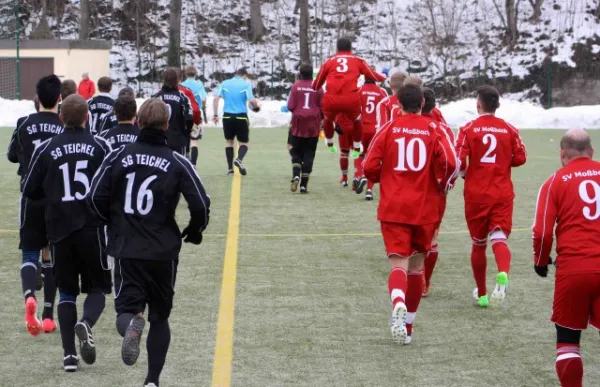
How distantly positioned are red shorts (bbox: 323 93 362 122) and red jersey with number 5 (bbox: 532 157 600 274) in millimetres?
9740

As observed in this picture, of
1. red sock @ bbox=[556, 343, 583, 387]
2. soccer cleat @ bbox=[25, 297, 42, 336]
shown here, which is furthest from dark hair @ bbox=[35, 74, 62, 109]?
red sock @ bbox=[556, 343, 583, 387]

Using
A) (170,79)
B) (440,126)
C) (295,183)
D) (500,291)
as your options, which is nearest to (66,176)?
(440,126)

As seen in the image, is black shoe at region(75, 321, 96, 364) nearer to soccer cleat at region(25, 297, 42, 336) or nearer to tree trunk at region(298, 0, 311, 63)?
soccer cleat at region(25, 297, 42, 336)

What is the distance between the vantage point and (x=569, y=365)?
5.66 metres

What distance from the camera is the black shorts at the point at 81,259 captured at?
669cm

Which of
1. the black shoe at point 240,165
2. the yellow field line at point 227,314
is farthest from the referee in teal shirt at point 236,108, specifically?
the yellow field line at point 227,314

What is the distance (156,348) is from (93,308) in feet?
3.06

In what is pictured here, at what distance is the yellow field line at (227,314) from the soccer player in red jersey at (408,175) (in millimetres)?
1262

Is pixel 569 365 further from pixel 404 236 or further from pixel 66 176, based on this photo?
pixel 66 176

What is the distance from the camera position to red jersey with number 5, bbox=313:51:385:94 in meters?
15.3

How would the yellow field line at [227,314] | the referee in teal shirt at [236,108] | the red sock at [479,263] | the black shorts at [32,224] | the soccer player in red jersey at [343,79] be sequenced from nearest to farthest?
1. the yellow field line at [227,314]
2. the black shorts at [32,224]
3. the red sock at [479,263]
4. the soccer player in red jersey at [343,79]
5. the referee in teal shirt at [236,108]

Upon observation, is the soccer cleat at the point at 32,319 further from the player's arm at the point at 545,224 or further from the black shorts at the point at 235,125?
the black shorts at the point at 235,125

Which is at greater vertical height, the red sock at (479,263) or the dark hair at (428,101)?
the dark hair at (428,101)

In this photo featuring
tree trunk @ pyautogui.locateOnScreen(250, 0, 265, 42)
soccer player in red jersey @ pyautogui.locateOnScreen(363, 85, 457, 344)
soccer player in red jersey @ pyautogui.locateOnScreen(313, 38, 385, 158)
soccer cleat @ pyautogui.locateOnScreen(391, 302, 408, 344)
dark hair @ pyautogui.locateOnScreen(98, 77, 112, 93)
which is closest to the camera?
soccer cleat @ pyautogui.locateOnScreen(391, 302, 408, 344)
